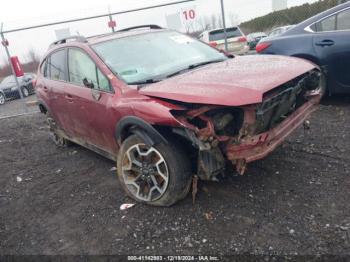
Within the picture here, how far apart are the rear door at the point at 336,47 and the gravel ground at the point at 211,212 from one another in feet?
2.36

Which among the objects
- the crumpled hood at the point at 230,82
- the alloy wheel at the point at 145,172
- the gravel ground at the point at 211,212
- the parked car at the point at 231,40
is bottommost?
the gravel ground at the point at 211,212

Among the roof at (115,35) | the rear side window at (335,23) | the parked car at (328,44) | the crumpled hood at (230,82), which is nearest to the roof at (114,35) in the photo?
the roof at (115,35)

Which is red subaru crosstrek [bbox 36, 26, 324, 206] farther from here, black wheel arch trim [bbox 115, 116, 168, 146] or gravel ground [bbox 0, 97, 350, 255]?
gravel ground [bbox 0, 97, 350, 255]

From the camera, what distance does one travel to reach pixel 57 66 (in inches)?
195

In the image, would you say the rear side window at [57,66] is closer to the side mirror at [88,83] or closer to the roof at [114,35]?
the roof at [114,35]

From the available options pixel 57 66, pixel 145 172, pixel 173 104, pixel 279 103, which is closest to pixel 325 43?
pixel 279 103

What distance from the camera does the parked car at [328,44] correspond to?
5.14m

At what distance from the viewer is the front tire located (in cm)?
315

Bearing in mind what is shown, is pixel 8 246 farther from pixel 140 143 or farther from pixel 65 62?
pixel 65 62

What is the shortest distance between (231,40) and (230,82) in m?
9.43

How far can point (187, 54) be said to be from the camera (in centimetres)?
416

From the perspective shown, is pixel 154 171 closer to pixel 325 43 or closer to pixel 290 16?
pixel 325 43

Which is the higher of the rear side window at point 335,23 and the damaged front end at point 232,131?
the rear side window at point 335,23

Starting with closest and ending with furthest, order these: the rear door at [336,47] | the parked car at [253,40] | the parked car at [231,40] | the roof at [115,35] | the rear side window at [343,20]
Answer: the roof at [115,35]
the rear door at [336,47]
the rear side window at [343,20]
the parked car at [231,40]
the parked car at [253,40]
